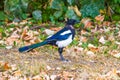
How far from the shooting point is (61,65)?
24.1ft

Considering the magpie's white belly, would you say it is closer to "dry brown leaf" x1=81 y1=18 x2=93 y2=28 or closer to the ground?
the ground

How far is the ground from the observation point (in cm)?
689

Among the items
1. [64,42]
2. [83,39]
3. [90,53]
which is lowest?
[83,39]

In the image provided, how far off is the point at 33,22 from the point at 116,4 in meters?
1.78

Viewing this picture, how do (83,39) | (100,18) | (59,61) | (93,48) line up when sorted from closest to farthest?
1. (59,61)
2. (93,48)
3. (83,39)
4. (100,18)

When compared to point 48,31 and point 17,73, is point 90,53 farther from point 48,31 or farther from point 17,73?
point 17,73

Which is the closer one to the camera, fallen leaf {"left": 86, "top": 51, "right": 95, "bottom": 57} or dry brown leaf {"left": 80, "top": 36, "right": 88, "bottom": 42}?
fallen leaf {"left": 86, "top": 51, "right": 95, "bottom": 57}

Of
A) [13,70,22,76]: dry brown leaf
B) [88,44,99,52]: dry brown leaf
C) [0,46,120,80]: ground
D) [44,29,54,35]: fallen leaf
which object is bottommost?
[44,29,54,35]: fallen leaf

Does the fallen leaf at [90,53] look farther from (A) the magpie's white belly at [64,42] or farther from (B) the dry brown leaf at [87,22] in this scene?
(B) the dry brown leaf at [87,22]

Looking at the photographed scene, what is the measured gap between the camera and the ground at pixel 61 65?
6.89 metres

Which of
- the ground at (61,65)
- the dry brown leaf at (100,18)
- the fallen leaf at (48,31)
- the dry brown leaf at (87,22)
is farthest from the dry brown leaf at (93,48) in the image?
the dry brown leaf at (100,18)

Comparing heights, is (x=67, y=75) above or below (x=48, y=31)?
above

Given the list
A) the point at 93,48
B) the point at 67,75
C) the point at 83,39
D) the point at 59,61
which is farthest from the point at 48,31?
the point at 67,75

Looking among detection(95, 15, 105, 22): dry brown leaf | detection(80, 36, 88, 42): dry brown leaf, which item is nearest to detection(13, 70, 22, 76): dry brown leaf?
detection(80, 36, 88, 42): dry brown leaf
